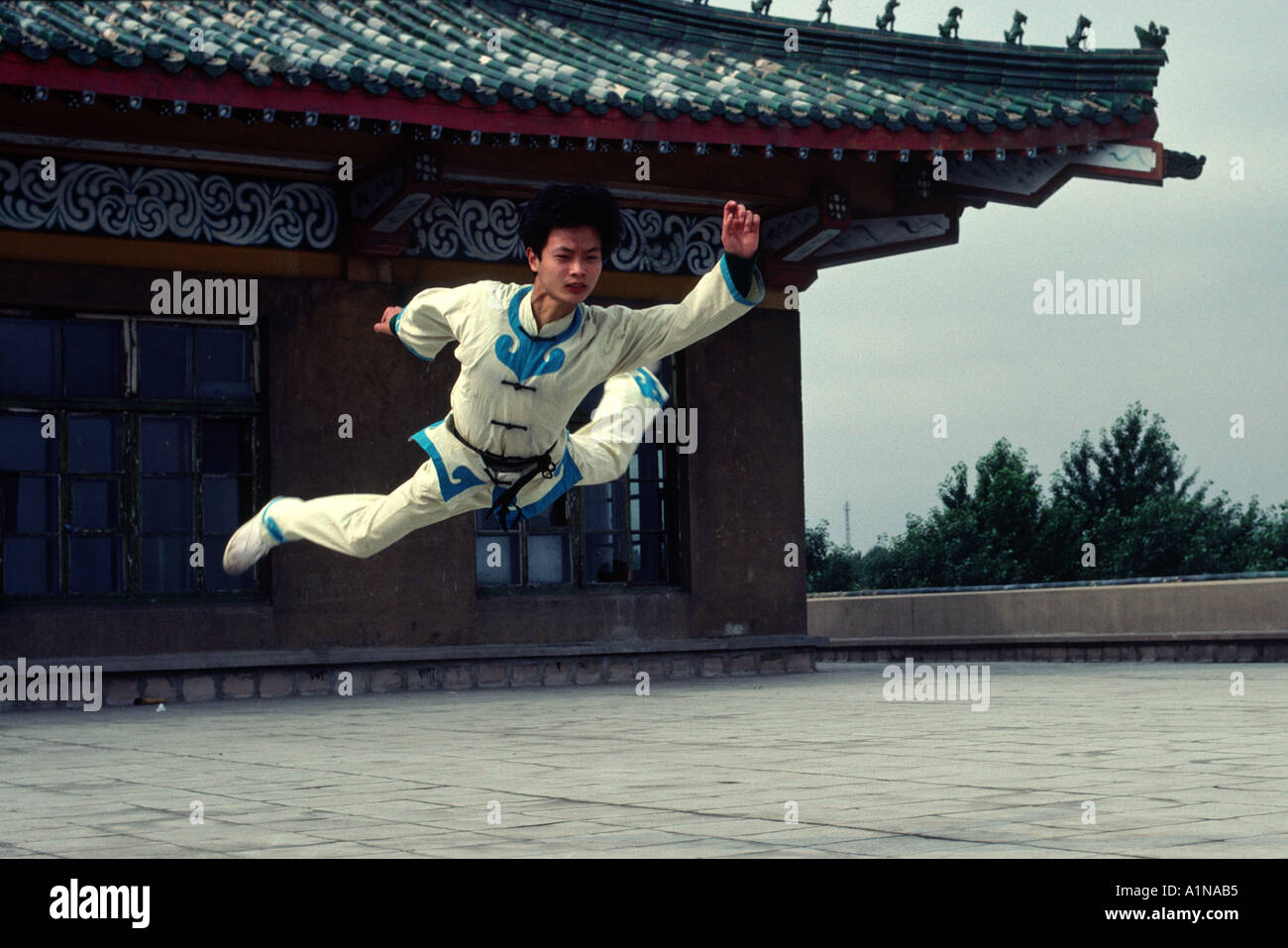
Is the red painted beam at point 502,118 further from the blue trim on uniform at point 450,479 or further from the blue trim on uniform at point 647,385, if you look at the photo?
the blue trim on uniform at point 647,385

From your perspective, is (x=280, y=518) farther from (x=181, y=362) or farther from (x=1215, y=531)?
(x=1215, y=531)

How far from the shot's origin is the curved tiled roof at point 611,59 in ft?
36.0

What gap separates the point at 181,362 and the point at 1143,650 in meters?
8.82

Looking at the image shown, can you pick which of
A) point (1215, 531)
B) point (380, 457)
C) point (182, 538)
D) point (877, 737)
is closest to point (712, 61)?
point (380, 457)

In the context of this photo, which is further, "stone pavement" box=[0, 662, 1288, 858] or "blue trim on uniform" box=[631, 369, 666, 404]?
"blue trim on uniform" box=[631, 369, 666, 404]

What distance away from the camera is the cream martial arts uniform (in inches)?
229

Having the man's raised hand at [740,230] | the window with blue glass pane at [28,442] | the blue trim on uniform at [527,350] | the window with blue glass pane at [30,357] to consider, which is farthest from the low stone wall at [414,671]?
the man's raised hand at [740,230]

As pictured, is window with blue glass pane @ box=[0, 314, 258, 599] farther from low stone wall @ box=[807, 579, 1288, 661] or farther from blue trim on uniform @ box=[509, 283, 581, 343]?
blue trim on uniform @ box=[509, 283, 581, 343]

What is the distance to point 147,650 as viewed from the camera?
12.1 m

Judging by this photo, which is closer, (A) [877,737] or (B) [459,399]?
(B) [459,399]

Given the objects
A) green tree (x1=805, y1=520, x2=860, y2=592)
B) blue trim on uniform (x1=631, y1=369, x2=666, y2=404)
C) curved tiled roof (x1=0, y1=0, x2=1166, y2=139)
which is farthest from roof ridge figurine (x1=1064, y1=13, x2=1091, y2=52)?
green tree (x1=805, y1=520, x2=860, y2=592)

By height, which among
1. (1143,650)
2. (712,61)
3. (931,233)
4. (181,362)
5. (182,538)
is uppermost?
(712,61)

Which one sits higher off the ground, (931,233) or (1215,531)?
(931,233)

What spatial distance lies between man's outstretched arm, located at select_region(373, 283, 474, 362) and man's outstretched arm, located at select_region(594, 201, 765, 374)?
0.61 metres
